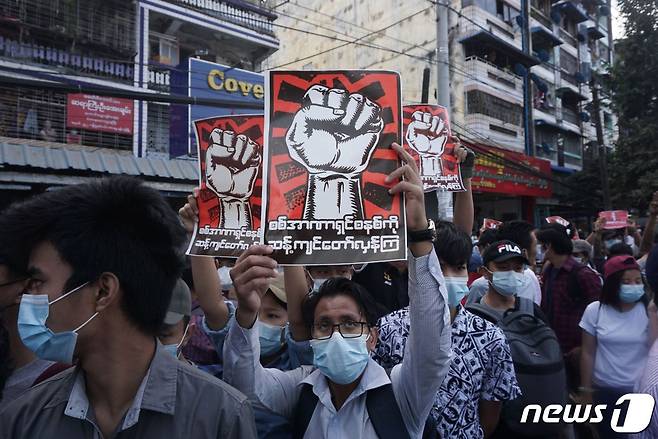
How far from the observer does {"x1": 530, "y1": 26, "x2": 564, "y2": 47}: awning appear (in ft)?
74.6

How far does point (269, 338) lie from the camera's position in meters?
2.38

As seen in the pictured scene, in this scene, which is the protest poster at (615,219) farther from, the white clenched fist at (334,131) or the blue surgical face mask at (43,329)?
the blue surgical face mask at (43,329)

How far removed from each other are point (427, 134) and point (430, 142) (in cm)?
5

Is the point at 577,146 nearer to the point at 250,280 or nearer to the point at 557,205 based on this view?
the point at 557,205

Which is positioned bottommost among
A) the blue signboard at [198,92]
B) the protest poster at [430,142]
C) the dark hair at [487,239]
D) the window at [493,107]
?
the dark hair at [487,239]

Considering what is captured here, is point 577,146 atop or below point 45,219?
atop

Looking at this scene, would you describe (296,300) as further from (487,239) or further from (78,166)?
(78,166)

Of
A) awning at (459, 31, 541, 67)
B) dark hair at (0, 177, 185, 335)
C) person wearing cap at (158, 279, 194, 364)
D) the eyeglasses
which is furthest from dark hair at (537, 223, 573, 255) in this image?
awning at (459, 31, 541, 67)

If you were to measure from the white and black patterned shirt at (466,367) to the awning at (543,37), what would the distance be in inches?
944

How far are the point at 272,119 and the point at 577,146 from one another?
95.0ft

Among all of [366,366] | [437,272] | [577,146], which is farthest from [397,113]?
[577,146]

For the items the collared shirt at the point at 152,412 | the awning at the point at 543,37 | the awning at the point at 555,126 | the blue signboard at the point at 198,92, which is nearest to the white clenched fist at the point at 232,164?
the collared shirt at the point at 152,412

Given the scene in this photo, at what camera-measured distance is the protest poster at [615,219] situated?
6.52 meters

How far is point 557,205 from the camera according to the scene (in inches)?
910
